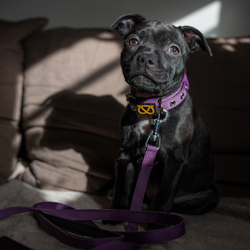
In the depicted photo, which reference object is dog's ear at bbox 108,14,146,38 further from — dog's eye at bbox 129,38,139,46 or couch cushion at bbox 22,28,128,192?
couch cushion at bbox 22,28,128,192

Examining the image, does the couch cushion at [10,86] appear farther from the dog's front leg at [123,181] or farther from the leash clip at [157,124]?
the leash clip at [157,124]

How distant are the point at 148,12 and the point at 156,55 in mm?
1494

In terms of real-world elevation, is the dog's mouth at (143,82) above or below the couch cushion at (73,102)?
above

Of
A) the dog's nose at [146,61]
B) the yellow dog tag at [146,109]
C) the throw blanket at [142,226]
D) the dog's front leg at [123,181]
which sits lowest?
the throw blanket at [142,226]

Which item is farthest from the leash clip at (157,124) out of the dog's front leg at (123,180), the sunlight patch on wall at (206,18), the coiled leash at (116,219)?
the sunlight patch on wall at (206,18)

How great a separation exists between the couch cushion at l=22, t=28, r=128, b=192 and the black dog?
50 cm

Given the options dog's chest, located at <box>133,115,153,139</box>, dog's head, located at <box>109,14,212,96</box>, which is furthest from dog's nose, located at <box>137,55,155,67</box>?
dog's chest, located at <box>133,115,153,139</box>

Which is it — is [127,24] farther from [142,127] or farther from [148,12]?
[148,12]

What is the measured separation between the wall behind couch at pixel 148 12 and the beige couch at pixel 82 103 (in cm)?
52

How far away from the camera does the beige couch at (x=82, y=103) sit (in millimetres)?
1854

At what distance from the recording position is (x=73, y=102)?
6.63 feet

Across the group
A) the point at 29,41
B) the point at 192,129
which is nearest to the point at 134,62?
the point at 192,129

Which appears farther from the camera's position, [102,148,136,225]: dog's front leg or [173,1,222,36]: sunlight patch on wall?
[173,1,222,36]: sunlight patch on wall

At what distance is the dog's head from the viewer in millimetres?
1181
